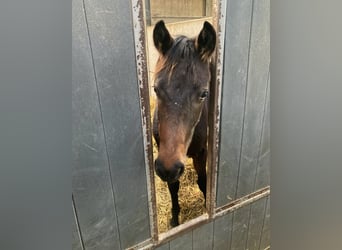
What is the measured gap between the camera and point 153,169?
3.08 ft

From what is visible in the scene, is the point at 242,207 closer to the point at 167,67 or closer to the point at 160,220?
the point at 160,220

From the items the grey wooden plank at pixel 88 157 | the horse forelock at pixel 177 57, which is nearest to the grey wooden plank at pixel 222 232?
the grey wooden plank at pixel 88 157

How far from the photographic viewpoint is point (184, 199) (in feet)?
3.37

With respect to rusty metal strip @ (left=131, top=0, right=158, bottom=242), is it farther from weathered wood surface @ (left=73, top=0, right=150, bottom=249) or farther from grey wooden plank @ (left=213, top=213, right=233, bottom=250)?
grey wooden plank @ (left=213, top=213, right=233, bottom=250)

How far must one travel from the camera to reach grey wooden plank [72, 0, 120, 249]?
2.57ft

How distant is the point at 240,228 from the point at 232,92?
504mm

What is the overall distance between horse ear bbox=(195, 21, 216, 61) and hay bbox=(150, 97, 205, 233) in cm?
27

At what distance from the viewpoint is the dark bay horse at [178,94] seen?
2.88 ft

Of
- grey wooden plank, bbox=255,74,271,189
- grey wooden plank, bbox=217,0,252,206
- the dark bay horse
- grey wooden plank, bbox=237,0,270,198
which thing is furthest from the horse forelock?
grey wooden plank, bbox=255,74,271,189
